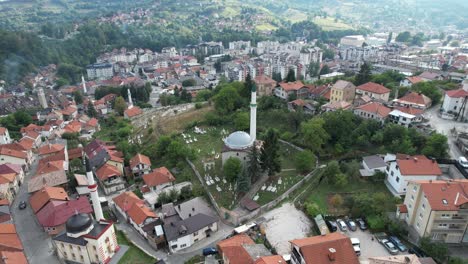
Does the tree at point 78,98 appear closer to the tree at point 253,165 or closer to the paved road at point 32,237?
the paved road at point 32,237

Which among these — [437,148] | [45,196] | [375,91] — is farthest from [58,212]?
[375,91]

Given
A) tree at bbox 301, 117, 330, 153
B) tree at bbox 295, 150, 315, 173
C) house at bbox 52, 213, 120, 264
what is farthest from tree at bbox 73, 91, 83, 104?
tree at bbox 295, 150, 315, 173

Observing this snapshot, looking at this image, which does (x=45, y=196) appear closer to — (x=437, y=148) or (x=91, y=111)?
(x=91, y=111)

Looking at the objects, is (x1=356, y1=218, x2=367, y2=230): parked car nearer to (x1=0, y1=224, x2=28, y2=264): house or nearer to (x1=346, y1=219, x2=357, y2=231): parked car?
(x1=346, y1=219, x2=357, y2=231): parked car

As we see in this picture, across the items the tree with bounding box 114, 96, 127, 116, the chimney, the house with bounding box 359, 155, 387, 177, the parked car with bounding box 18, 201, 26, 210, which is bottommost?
the tree with bounding box 114, 96, 127, 116

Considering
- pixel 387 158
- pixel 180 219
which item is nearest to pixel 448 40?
pixel 387 158

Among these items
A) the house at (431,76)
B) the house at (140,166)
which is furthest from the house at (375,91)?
the house at (140,166)

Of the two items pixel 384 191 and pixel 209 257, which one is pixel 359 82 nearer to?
pixel 384 191
